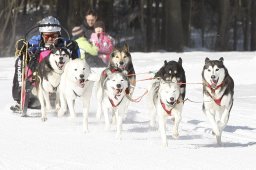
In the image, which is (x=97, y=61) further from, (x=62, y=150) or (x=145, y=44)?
(x=145, y=44)

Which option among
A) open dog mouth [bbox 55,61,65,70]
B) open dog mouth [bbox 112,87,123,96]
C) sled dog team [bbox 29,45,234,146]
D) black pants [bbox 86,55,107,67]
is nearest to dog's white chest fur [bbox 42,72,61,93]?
sled dog team [bbox 29,45,234,146]

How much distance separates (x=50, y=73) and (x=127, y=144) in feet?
6.71

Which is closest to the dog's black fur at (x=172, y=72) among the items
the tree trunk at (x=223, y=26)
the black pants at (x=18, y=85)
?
the black pants at (x=18, y=85)

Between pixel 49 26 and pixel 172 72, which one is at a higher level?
pixel 49 26

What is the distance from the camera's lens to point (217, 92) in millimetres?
6523

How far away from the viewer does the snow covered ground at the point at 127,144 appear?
5.27 meters

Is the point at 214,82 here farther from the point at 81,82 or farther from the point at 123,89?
the point at 81,82

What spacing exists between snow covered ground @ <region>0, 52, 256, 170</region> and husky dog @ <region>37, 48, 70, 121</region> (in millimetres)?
247

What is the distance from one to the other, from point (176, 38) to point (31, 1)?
5220 mm

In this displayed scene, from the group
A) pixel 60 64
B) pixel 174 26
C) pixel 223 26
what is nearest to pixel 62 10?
pixel 174 26

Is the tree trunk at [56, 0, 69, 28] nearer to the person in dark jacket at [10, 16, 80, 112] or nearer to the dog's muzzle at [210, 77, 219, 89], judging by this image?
the person in dark jacket at [10, 16, 80, 112]

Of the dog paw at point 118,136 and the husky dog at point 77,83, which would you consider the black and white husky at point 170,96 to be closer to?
the dog paw at point 118,136

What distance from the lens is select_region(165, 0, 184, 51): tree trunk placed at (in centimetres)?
2166

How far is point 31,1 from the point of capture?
22953 millimetres
